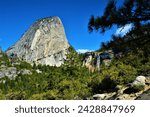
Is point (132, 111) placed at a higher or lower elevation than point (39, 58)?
lower

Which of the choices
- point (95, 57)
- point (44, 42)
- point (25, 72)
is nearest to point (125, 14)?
point (95, 57)

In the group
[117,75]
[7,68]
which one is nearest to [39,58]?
[7,68]

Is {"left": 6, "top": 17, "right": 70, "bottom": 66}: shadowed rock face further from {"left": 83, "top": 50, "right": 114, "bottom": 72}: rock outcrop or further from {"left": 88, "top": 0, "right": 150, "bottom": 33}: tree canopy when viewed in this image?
{"left": 88, "top": 0, "right": 150, "bottom": 33}: tree canopy

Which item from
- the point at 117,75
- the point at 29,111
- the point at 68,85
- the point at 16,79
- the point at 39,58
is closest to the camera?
the point at 29,111

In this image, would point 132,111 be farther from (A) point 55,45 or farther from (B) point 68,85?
(A) point 55,45

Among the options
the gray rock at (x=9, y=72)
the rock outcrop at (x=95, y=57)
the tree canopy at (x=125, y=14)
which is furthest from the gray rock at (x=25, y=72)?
the tree canopy at (x=125, y=14)

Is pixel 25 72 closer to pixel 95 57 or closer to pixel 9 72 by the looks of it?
pixel 9 72

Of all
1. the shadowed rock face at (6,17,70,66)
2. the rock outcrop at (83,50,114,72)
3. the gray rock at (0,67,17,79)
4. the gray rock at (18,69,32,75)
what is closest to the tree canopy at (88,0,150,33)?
the rock outcrop at (83,50,114,72)

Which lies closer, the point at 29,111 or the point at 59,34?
the point at 29,111
